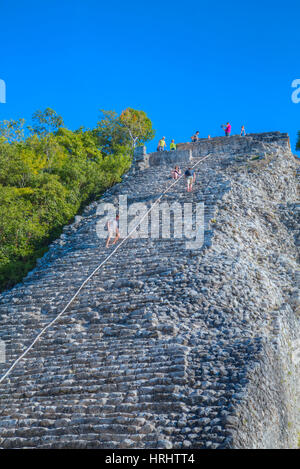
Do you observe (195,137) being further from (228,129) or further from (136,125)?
(136,125)

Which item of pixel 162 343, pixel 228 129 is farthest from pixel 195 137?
pixel 162 343

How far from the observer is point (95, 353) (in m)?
7.86

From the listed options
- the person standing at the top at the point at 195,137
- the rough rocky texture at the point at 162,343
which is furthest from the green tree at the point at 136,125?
the rough rocky texture at the point at 162,343

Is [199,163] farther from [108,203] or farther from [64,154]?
[64,154]

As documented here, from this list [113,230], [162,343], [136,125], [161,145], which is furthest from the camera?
[136,125]

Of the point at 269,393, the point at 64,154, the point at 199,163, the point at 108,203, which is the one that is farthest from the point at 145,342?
the point at 64,154

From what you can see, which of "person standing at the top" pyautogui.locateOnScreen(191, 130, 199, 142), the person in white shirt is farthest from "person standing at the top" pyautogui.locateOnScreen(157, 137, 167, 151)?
the person in white shirt

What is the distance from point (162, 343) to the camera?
768 centimetres

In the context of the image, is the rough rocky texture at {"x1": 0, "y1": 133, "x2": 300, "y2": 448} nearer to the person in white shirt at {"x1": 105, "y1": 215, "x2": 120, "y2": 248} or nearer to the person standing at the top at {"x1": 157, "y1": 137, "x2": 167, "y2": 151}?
the person in white shirt at {"x1": 105, "y1": 215, "x2": 120, "y2": 248}

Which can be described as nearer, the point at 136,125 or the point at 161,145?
the point at 161,145

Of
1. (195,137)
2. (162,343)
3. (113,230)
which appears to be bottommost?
(162,343)

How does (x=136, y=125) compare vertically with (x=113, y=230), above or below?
above

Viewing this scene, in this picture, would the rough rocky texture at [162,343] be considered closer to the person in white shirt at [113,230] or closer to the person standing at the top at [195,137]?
the person in white shirt at [113,230]
